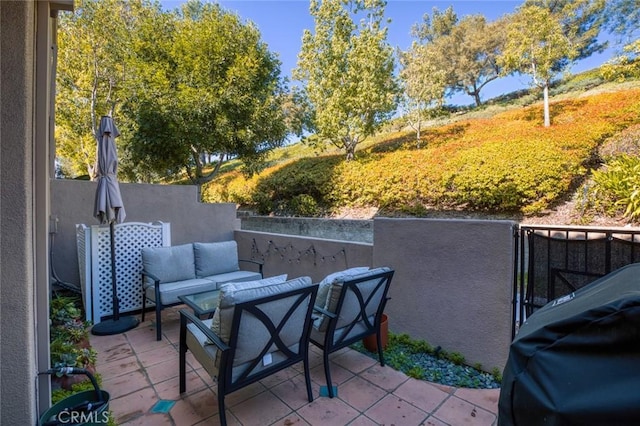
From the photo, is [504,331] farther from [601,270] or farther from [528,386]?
[528,386]

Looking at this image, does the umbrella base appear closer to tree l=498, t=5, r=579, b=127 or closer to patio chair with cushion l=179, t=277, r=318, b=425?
patio chair with cushion l=179, t=277, r=318, b=425

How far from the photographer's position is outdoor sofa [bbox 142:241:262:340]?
404 centimetres

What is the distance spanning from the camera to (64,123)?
9938mm

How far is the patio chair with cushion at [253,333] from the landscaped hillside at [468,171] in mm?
5656

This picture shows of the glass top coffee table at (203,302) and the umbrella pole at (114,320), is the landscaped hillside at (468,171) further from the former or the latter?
the umbrella pole at (114,320)

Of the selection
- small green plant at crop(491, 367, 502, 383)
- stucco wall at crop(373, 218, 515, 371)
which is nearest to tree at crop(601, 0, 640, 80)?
stucco wall at crop(373, 218, 515, 371)

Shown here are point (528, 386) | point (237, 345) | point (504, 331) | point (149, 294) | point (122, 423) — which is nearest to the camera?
point (528, 386)

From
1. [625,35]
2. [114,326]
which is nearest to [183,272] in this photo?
[114,326]

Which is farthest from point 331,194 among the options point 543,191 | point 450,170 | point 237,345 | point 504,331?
point 237,345

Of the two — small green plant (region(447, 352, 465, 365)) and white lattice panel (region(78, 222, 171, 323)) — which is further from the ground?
white lattice panel (region(78, 222, 171, 323))

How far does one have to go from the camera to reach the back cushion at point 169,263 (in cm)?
434

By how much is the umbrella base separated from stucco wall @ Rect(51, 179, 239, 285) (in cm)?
151

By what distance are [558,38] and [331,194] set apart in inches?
368

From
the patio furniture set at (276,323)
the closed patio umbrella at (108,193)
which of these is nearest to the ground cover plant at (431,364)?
the patio furniture set at (276,323)
